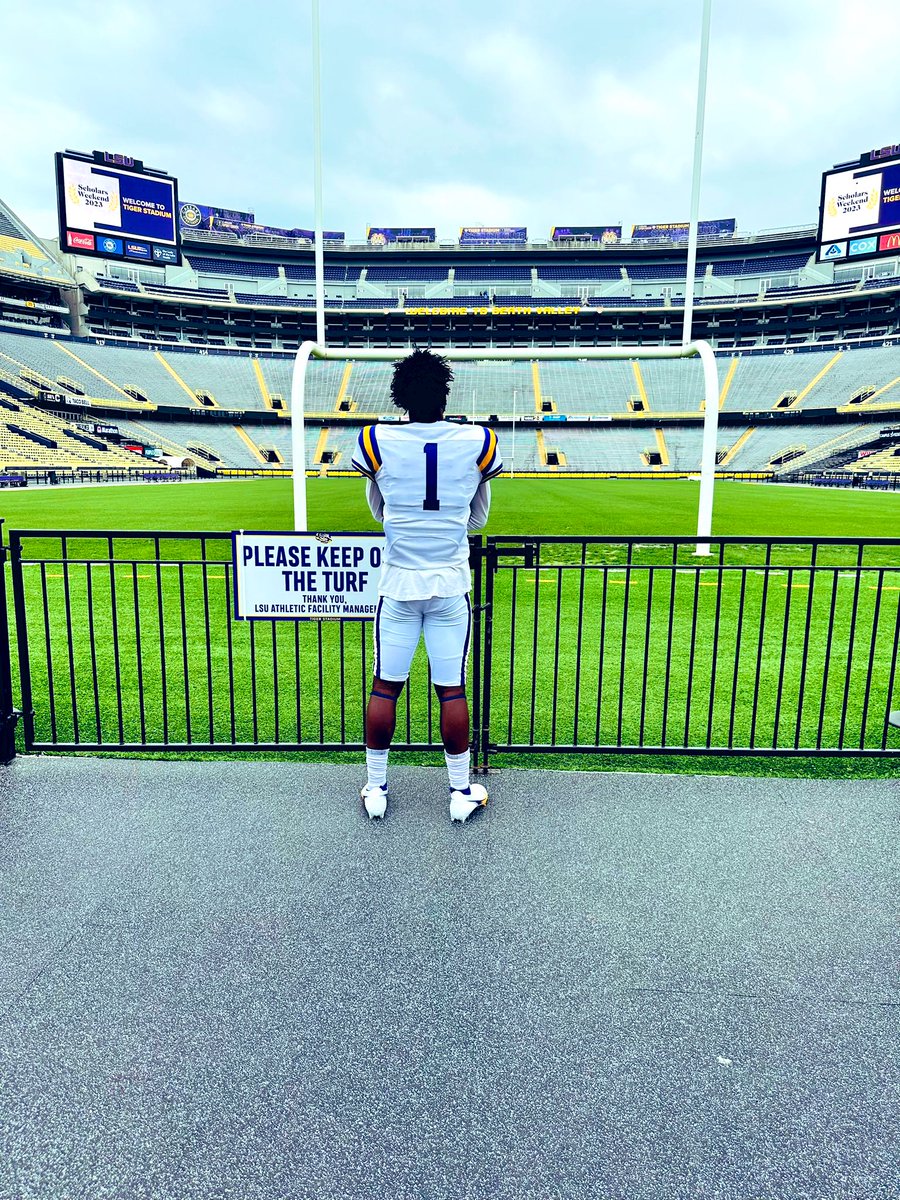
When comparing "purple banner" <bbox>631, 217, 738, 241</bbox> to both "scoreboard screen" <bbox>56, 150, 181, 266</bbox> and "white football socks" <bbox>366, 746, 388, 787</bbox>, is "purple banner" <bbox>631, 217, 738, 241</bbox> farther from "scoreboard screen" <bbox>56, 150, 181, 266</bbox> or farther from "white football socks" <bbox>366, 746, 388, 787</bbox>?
"white football socks" <bbox>366, 746, 388, 787</bbox>

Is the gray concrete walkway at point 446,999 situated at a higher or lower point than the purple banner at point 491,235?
lower

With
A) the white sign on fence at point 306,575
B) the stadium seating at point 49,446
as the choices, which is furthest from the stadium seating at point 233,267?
the white sign on fence at point 306,575

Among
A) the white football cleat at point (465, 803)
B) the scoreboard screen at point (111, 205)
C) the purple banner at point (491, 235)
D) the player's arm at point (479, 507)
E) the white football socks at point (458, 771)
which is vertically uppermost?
the purple banner at point (491, 235)

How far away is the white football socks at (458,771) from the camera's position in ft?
12.0

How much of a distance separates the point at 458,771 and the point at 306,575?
4.86ft

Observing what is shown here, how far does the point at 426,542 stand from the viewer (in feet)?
11.3

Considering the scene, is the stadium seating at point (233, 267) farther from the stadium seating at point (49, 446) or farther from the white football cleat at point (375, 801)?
the white football cleat at point (375, 801)

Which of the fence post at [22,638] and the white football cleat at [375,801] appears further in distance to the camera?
the fence post at [22,638]

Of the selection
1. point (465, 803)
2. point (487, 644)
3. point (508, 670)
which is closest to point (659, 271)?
point (508, 670)

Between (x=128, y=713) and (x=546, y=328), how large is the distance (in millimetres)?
70811

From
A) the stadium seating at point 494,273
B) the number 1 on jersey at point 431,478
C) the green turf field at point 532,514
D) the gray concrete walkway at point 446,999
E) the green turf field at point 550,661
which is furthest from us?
the stadium seating at point 494,273

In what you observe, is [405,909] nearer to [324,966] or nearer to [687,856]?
[324,966]

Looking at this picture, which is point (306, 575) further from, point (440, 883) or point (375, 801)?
point (440, 883)

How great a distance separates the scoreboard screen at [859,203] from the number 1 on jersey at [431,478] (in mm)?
40914
